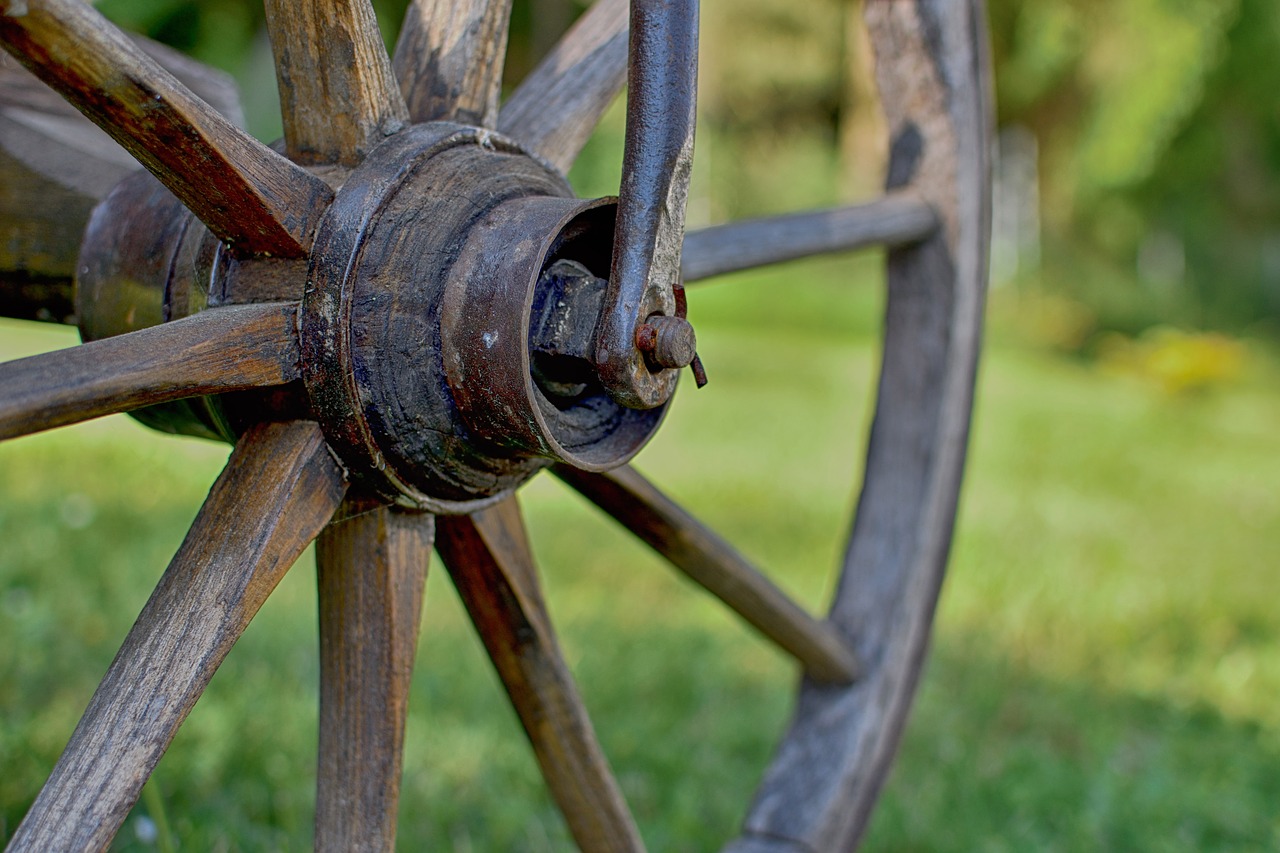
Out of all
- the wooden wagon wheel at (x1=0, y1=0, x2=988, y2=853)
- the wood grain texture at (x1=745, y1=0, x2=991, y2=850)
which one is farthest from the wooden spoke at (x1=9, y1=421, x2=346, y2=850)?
the wood grain texture at (x1=745, y1=0, x2=991, y2=850)

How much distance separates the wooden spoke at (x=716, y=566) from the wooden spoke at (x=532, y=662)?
0.35 ft

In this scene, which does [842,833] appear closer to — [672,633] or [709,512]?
[672,633]

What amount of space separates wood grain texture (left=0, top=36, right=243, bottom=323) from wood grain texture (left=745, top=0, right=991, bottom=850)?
0.96 meters

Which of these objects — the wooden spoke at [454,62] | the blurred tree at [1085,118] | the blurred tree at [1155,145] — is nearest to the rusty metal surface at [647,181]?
the wooden spoke at [454,62]

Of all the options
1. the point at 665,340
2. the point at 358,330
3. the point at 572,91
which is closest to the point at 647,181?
the point at 665,340

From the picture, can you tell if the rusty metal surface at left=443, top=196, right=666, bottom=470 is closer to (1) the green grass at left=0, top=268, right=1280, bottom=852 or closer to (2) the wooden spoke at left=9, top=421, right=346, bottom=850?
(2) the wooden spoke at left=9, top=421, right=346, bottom=850

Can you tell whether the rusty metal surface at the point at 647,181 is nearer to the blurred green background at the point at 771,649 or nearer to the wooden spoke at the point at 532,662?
the wooden spoke at the point at 532,662

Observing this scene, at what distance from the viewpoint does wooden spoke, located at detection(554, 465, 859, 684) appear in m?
1.24

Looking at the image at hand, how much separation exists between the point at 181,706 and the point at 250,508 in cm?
15

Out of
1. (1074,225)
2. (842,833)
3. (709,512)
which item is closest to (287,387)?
(842,833)

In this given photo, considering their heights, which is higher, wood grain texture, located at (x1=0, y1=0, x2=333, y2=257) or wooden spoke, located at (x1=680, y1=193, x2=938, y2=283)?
wooden spoke, located at (x1=680, y1=193, x2=938, y2=283)

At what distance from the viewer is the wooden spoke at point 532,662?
3.79 feet

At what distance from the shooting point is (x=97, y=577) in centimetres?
252

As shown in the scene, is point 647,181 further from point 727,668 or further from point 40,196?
point 727,668
